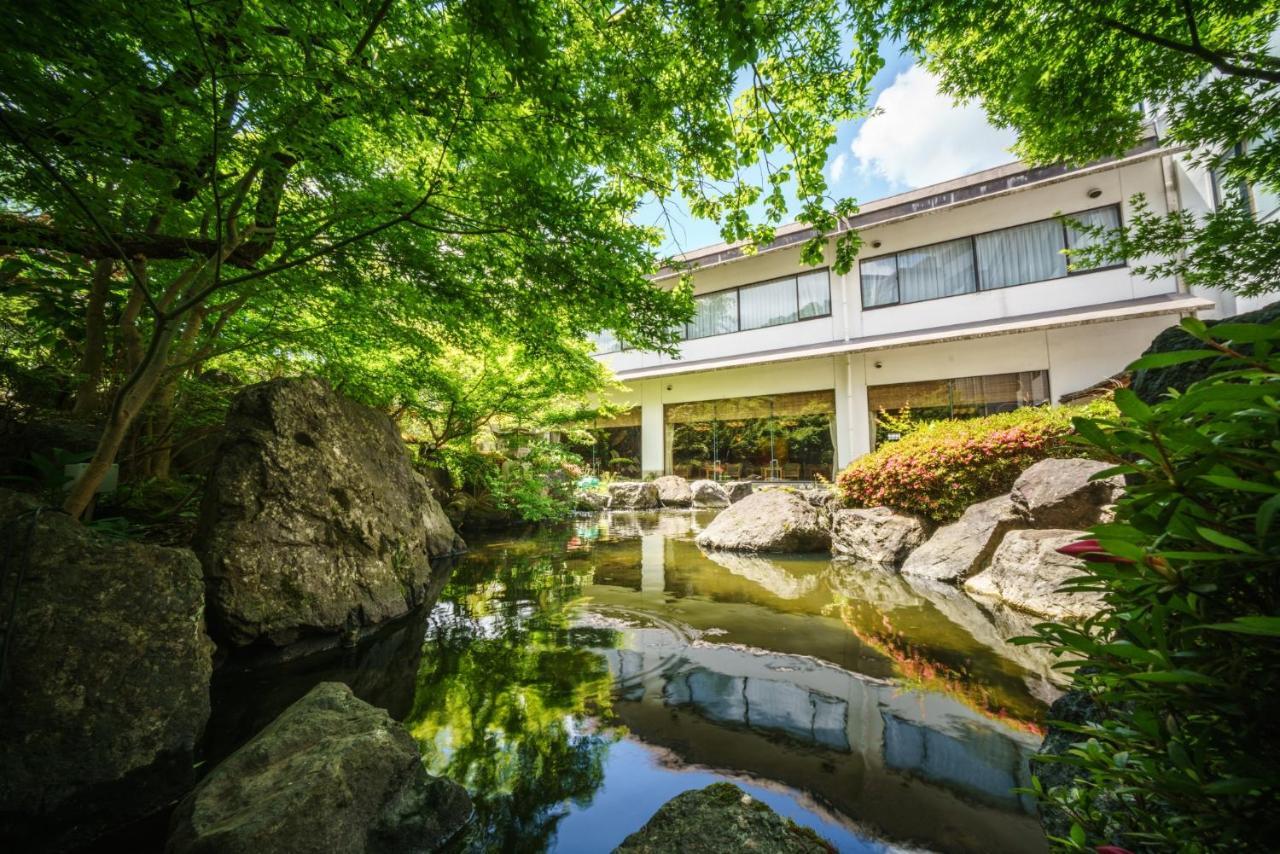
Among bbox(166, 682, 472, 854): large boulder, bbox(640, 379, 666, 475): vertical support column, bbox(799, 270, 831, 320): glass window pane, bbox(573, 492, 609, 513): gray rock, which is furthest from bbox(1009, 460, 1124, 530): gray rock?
bbox(640, 379, 666, 475): vertical support column

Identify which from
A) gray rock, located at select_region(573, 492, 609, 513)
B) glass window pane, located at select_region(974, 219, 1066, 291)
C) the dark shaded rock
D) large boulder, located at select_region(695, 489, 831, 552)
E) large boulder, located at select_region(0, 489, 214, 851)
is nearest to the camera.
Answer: large boulder, located at select_region(0, 489, 214, 851)

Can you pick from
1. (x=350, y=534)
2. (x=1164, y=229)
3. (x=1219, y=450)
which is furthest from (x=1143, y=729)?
(x=1164, y=229)

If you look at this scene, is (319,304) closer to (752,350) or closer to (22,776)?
(22,776)

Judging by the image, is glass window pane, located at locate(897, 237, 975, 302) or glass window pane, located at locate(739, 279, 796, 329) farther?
glass window pane, located at locate(739, 279, 796, 329)

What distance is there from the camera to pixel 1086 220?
11.7 meters

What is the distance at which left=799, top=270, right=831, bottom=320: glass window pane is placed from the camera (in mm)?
15320

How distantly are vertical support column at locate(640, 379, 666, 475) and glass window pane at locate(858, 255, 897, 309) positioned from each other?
321 inches

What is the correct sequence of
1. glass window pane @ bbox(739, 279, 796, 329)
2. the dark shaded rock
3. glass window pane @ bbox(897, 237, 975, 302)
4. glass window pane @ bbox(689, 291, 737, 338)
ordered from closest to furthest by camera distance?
the dark shaded rock, glass window pane @ bbox(897, 237, 975, 302), glass window pane @ bbox(739, 279, 796, 329), glass window pane @ bbox(689, 291, 737, 338)

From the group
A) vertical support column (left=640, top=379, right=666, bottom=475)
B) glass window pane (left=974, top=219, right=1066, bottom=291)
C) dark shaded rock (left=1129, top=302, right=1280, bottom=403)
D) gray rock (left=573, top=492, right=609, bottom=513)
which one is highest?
glass window pane (left=974, top=219, right=1066, bottom=291)

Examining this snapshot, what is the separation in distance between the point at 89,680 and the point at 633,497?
47.4 feet

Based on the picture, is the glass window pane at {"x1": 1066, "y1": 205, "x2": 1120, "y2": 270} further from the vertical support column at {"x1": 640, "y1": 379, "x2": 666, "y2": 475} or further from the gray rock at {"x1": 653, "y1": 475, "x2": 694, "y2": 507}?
the vertical support column at {"x1": 640, "y1": 379, "x2": 666, "y2": 475}

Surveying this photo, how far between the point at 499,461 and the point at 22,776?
8944mm

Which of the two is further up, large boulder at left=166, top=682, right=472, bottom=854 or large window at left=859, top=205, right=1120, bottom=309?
large window at left=859, top=205, right=1120, bottom=309

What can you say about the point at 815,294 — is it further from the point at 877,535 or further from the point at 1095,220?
the point at 877,535
